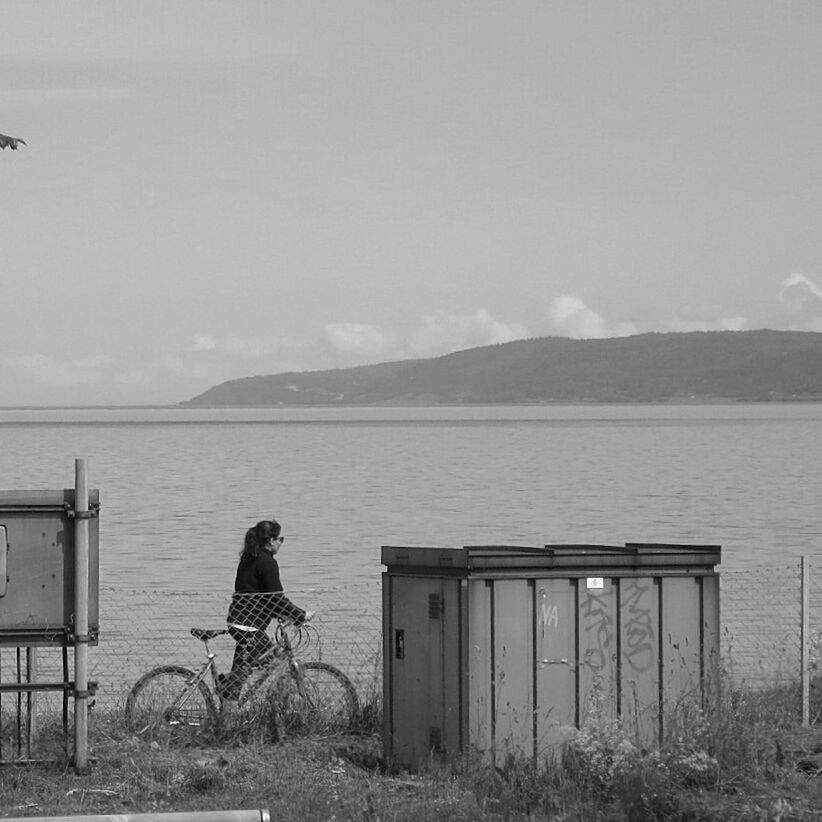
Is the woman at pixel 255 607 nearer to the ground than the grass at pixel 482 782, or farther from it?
farther from it

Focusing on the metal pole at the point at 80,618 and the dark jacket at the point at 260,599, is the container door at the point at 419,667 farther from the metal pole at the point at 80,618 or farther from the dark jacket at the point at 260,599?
the dark jacket at the point at 260,599

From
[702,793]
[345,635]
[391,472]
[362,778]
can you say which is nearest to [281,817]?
[362,778]

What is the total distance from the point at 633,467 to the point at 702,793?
281ft

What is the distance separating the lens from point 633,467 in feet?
309

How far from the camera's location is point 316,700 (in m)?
12.1

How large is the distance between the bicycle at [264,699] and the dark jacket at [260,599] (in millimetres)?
147

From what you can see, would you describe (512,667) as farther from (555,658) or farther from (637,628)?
(637,628)

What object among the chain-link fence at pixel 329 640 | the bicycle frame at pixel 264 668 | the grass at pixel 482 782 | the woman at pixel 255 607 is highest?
the woman at pixel 255 607

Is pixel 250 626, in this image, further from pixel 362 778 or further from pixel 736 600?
pixel 736 600

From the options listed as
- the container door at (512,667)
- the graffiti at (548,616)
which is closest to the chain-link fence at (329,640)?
the container door at (512,667)

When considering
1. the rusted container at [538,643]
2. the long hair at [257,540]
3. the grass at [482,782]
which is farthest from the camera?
the long hair at [257,540]

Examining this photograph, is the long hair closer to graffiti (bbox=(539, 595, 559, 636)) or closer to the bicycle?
the bicycle

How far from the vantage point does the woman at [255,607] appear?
12453 mm

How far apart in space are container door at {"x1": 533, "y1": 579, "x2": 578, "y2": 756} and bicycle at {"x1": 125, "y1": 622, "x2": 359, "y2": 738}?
2.10 m
